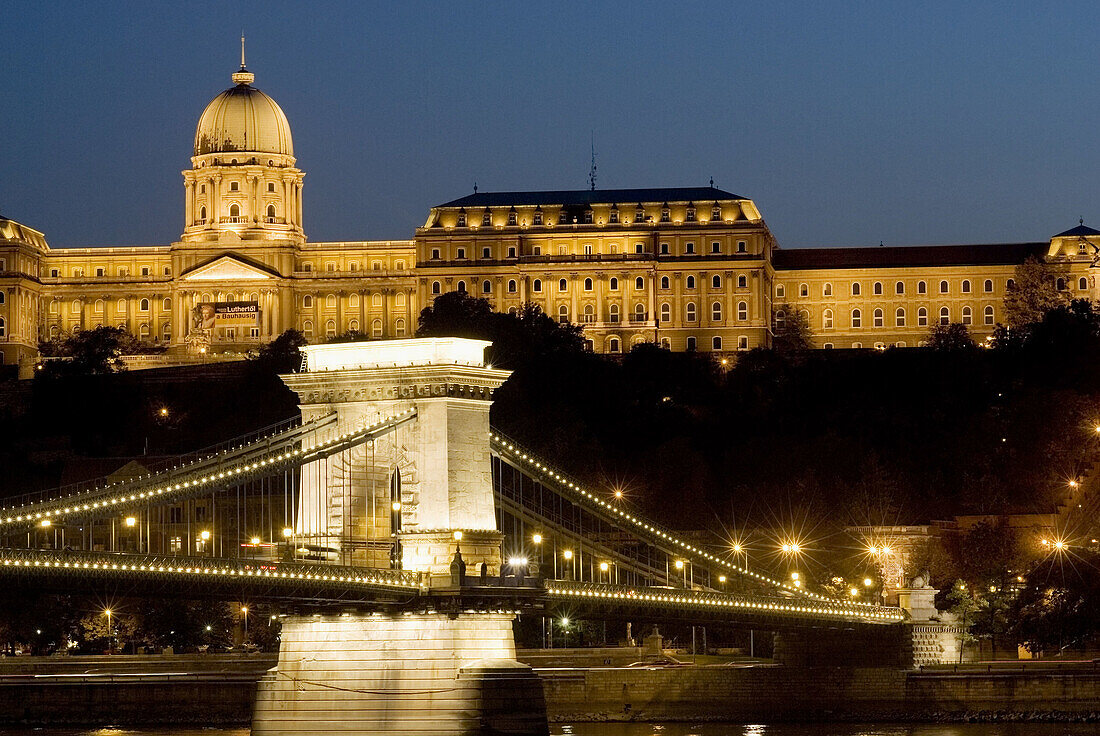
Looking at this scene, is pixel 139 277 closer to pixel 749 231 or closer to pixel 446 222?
pixel 446 222

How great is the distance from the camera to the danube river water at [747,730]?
2438 inches

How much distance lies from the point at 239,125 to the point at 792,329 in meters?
38.4

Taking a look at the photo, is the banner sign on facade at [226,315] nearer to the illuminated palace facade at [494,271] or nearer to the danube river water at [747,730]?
the illuminated palace facade at [494,271]

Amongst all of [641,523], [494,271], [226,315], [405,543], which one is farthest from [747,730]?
[226,315]

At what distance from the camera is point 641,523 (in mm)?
61125

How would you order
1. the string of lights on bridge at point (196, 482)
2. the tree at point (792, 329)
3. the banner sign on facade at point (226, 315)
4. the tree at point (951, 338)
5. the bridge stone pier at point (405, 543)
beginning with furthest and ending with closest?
1. the banner sign on facade at point (226, 315)
2. the tree at point (792, 329)
3. the tree at point (951, 338)
4. the bridge stone pier at point (405, 543)
5. the string of lights on bridge at point (196, 482)

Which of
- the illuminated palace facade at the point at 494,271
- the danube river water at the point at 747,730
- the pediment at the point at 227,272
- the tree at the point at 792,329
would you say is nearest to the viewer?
the danube river water at the point at 747,730

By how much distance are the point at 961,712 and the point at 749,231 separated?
300 feet

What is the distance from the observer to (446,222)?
157 meters

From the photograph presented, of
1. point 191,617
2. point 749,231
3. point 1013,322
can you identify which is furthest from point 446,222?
point 191,617

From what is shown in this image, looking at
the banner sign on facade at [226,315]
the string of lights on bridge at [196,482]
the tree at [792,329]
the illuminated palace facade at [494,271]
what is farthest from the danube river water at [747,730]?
the banner sign on facade at [226,315]

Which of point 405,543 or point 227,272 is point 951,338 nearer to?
point 227,272

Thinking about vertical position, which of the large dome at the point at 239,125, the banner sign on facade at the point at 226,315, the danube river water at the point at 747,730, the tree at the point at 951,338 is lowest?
the danube river water at the point at 747,730

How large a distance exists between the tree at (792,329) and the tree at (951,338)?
7.33 meters
